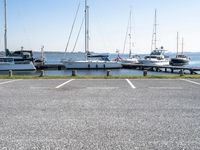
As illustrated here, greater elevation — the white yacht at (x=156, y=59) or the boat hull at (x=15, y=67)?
the white yacht at (x=156, y=59)

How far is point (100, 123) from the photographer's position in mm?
7137

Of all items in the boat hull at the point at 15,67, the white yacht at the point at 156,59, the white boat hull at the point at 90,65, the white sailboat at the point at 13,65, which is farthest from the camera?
the white yacht at the point at 156,59

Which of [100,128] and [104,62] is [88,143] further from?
[104,62]

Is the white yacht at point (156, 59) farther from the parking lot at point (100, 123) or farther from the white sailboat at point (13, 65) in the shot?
the parking lot at point (100, 123)

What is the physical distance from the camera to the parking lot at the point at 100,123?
5.50 meters

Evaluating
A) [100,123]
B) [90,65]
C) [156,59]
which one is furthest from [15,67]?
[100,123]

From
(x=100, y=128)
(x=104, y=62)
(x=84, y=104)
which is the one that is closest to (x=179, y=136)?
(x=100, y=128)

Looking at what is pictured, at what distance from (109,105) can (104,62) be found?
4564 centimetres

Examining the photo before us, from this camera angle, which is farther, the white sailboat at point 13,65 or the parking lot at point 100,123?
the white sailboat at point 13,65

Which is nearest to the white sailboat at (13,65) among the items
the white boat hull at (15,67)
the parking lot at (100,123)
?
the white boat hull at (15,67)

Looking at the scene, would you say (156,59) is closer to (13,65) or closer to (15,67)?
(15,67)

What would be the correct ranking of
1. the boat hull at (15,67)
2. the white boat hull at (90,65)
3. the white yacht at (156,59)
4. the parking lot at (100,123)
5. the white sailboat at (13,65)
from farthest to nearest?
the white yacht at (156,59)
the white boat hull at (90,65)
the white sailboat at (13,65)
the boat hull at (15,67)
the parking lot at (100,123)

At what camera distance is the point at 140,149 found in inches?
203

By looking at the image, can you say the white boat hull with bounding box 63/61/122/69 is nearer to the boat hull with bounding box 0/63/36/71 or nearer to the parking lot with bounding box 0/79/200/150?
the boat hull with bounding box 0/63/36/71
